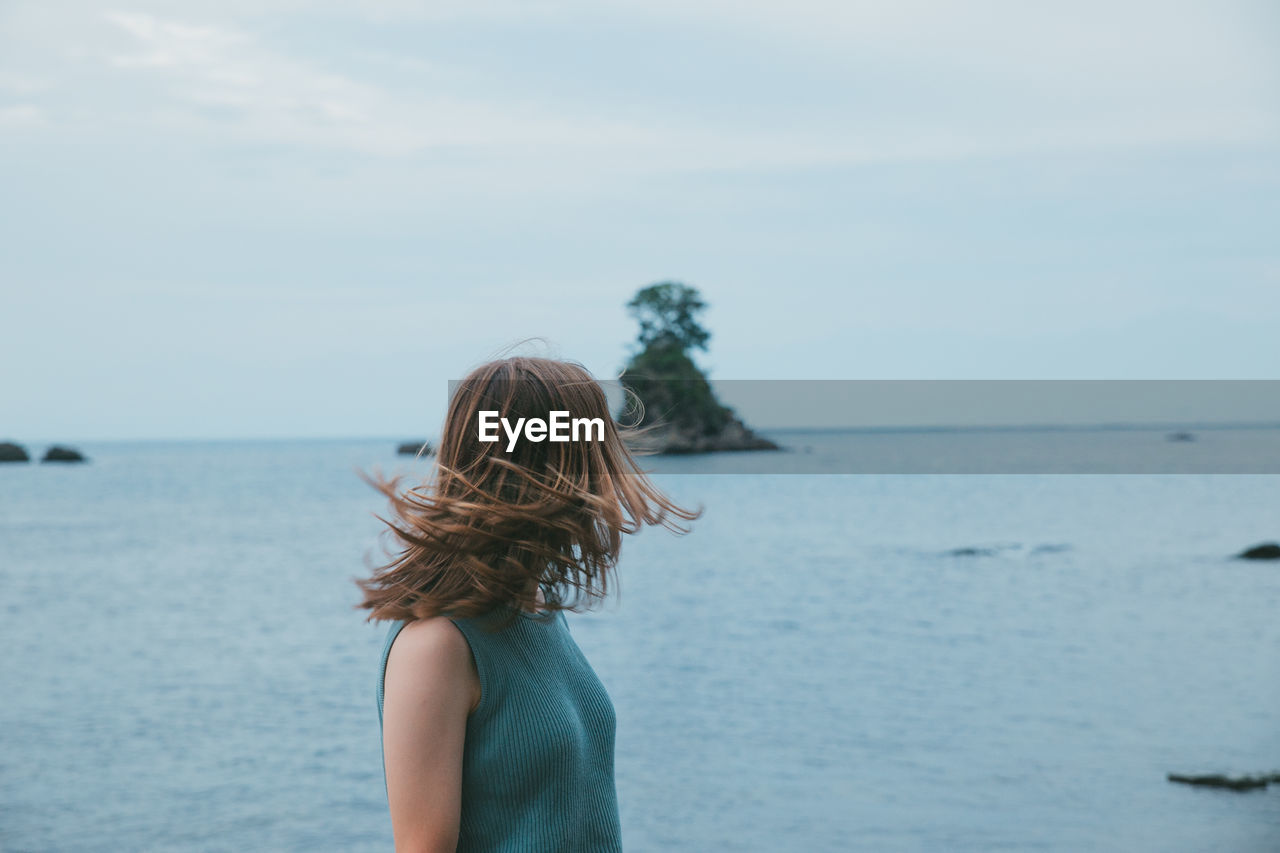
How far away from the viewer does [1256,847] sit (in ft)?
32.9

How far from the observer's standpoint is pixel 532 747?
4.42 feet

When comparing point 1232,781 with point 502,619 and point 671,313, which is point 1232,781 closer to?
point 502,619

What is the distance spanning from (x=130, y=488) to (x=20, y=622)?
54.1 m

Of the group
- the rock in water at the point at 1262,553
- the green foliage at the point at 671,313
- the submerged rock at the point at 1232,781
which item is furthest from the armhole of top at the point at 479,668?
the green foliage at the point at 671,313

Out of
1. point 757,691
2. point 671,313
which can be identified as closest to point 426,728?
point 757,691

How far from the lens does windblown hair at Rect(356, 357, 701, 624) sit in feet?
4.31

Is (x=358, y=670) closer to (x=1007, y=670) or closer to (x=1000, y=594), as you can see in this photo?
(x=1007, y=670)

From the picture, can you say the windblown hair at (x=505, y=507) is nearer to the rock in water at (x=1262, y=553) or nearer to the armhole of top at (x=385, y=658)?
the armhole of top at (x=385, y=658)

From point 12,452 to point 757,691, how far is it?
114 meters

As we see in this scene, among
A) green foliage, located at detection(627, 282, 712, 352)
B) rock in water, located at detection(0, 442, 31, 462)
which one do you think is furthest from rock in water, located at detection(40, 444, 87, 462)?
green foliage, located at detection(627, 282, 712, 352)

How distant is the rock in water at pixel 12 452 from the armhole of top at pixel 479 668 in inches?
4933

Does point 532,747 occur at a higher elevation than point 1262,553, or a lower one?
→ higher

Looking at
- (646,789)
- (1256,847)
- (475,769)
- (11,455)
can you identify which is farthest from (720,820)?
(11,455)

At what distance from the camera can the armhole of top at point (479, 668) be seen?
4.22 feet
